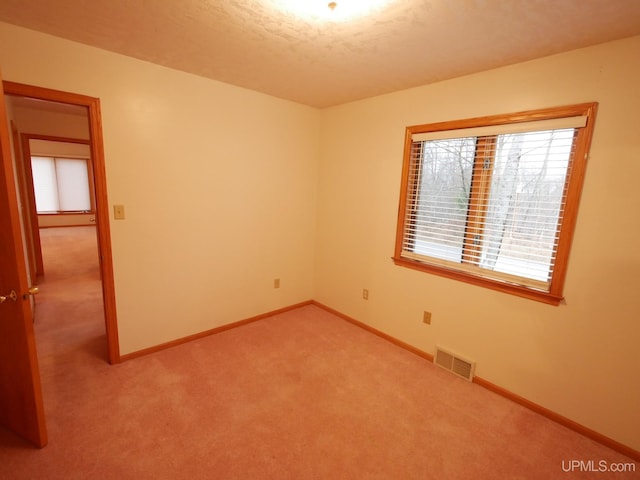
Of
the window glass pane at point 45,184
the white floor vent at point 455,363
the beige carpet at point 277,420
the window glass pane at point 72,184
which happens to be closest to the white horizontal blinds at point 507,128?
the white floor vent at point 455,363

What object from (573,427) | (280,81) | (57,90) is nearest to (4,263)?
(57,90)

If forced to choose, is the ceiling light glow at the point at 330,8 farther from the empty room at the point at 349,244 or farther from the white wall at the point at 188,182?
the white wall at the point at 188,182

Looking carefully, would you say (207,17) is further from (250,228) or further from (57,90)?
(250,228)

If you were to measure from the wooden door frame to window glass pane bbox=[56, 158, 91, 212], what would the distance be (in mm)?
7999

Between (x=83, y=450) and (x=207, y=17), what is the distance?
8.22 feet

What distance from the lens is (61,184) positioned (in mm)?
8102

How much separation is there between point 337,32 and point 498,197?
1606 mm

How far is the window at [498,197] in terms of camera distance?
1.91 meters

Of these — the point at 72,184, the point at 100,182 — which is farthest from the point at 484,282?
the point at 72,184

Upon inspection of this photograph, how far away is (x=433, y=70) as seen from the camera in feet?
7.25

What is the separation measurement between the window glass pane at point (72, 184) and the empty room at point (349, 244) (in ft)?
22.5

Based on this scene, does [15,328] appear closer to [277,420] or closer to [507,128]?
[277,420]

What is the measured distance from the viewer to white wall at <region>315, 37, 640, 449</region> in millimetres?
1724

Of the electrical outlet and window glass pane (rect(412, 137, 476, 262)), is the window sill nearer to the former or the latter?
window glass pane (rect(412, 137, 476, 262))
